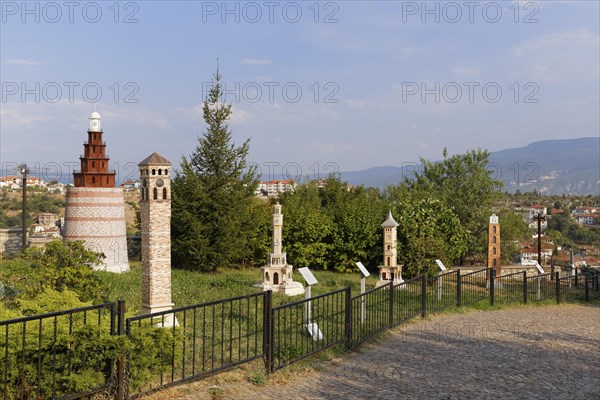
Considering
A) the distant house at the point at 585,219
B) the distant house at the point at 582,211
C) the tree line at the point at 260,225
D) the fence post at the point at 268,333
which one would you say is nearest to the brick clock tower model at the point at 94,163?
the tree line at the point at 260,225

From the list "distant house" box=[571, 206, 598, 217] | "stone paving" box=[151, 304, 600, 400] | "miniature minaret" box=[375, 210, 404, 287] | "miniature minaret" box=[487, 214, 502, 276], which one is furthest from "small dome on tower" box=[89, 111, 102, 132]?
"distant house" box=[571, 206, 598, 217]

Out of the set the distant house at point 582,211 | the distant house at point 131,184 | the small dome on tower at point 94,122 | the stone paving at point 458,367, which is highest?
the small dome on tower at point 94,122

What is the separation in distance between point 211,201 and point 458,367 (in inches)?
541

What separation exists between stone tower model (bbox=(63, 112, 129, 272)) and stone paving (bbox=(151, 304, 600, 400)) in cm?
1113

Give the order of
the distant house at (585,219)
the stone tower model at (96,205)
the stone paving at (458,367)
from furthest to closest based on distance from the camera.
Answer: the distant house at (585,219) → the stone tower model at (96,205) → the stone paving at (458,367)

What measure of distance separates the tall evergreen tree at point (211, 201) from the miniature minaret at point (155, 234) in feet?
31.8

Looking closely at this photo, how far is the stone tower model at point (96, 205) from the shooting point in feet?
59.3

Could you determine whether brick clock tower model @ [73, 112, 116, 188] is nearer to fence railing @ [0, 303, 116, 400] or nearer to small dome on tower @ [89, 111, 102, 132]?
small dome on tower @ [89, 111, 102, 132]

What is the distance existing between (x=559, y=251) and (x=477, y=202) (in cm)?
2007

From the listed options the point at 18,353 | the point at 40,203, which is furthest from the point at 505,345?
the point at 40,203

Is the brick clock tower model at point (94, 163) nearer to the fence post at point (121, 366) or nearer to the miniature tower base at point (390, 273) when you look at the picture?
the miniature tower base at point (390, 273)

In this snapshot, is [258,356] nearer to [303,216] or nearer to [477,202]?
[303,216]

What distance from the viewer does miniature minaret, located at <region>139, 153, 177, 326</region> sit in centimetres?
1043

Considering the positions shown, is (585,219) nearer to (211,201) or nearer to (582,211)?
(582,211)
